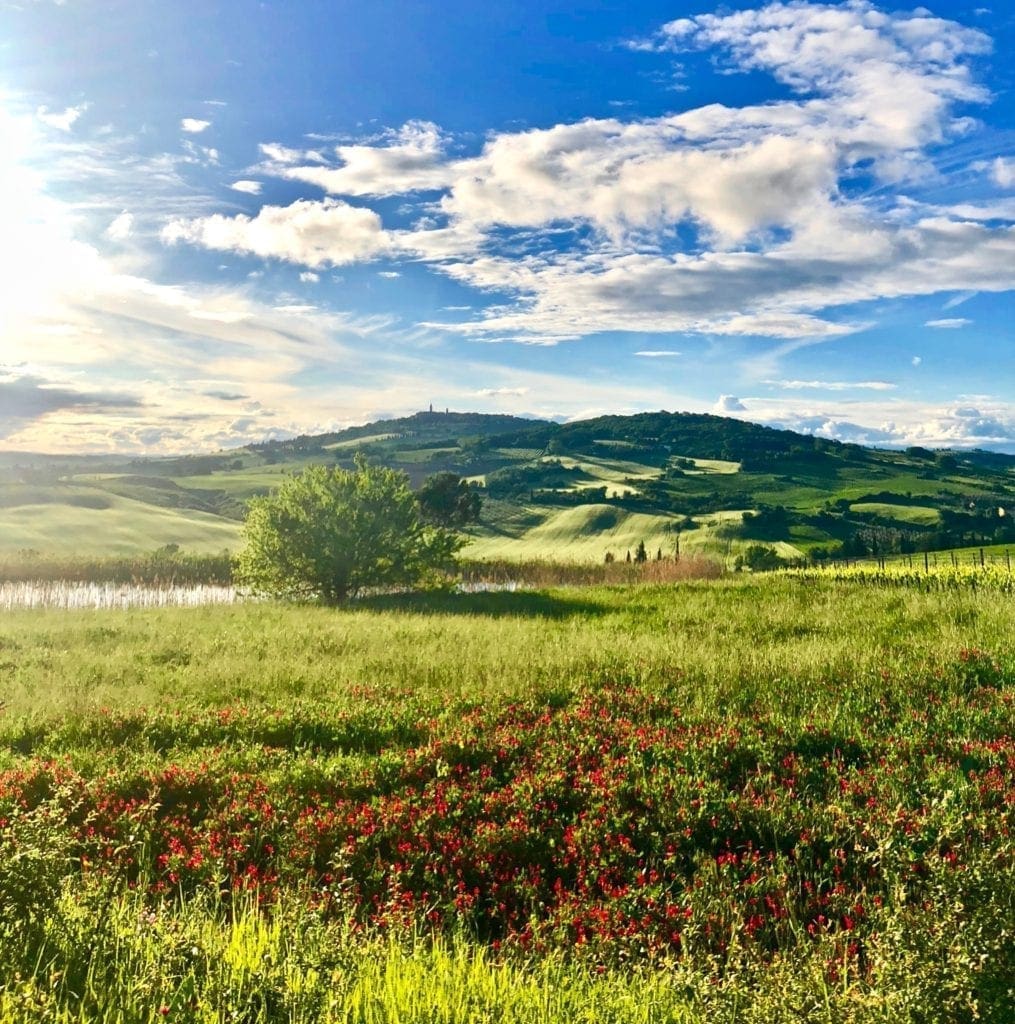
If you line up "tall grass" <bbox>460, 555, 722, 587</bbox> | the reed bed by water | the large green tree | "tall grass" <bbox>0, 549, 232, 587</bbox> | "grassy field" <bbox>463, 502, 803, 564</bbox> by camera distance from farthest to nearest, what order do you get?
"grassy field" <bbox>463, 502, 803, 564</bbox>
"tall grass" <bbox>460, 555, 722, 587</bbox>
"tall grass" <bbox>0, 549, 232, 587</bbox>
the reed bed by water
the large green tree

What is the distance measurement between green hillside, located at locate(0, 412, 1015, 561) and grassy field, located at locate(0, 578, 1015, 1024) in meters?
36.0

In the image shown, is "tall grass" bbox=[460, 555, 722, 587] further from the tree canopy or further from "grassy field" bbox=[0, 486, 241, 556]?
the tree canopy

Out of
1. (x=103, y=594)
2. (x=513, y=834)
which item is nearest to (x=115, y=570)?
(x=103, y=594)

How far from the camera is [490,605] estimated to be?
26.9m

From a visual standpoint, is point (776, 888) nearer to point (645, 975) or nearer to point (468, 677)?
point (645, 975)

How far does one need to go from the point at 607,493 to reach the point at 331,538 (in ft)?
318

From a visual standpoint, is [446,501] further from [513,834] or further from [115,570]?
[513,834]

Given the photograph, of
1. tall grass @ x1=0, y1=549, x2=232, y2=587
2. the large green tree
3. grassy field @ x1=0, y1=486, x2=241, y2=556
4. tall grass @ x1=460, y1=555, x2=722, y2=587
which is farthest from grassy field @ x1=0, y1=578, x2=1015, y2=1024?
grassy field @ x1=0, y1=486, x2=241, y2=556

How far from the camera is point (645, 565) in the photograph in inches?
1820

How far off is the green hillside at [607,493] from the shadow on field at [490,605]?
1945cm

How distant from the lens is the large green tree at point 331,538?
2944 centimetres

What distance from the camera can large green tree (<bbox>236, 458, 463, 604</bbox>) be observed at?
2944cm

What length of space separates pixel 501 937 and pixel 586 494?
11647 cm

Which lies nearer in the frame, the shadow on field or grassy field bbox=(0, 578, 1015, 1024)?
grassy field bbox=(0, 578, 1015, 1024)
